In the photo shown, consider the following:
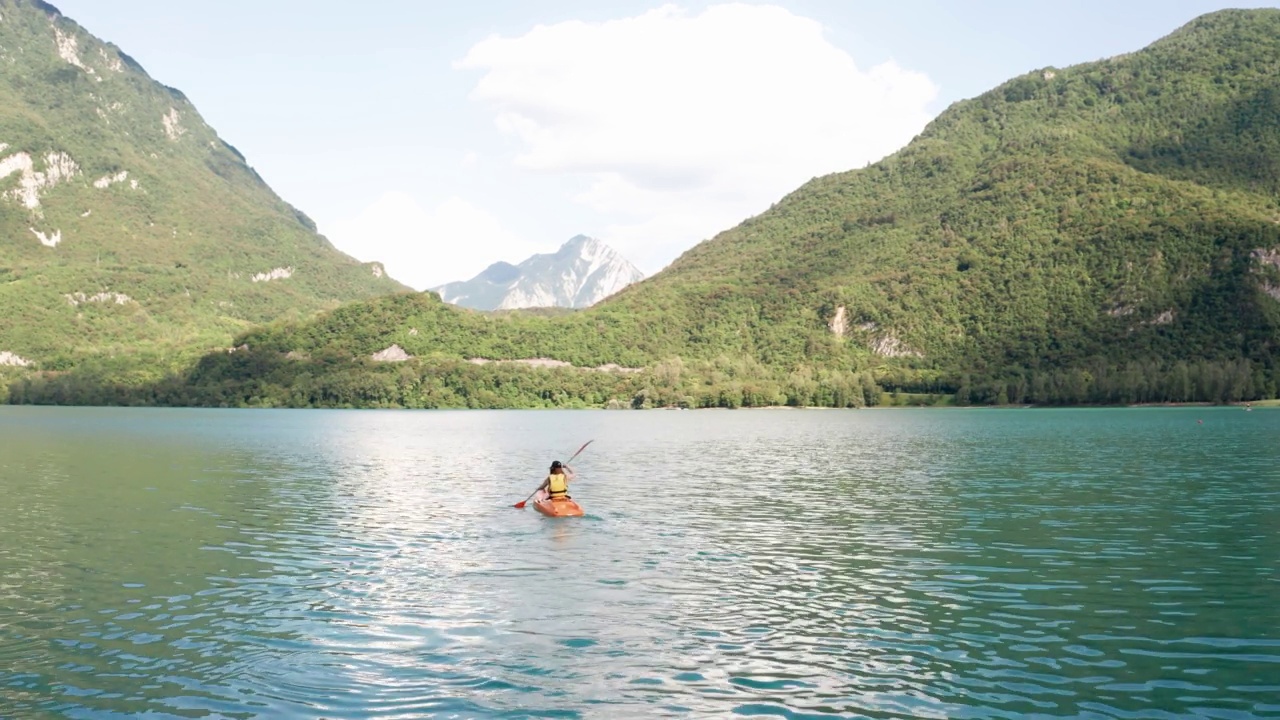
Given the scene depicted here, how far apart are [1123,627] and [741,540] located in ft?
57.5

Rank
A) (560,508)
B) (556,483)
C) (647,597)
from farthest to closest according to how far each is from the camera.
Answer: (556,483)
(560,508)
(647,597)

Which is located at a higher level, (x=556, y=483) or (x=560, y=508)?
(x=556, y=483)

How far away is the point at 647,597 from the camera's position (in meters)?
29.8

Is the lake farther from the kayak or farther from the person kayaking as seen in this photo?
the person kayaking

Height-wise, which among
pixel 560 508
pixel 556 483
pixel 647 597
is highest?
pixel 556 483

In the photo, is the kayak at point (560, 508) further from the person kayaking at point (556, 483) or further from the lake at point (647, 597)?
the lake at point (647, 597)

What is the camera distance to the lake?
2027 cm

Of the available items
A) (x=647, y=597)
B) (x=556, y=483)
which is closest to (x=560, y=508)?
(x=556, y=483)

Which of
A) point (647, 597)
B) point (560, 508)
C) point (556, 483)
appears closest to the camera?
point (647, 597)

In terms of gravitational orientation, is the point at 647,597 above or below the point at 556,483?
below

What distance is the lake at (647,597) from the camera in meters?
20.3

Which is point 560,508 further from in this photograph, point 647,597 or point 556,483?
point 647,597

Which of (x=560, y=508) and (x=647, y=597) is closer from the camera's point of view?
(x=647, y=597)

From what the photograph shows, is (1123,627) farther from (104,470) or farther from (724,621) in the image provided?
(104,470)
